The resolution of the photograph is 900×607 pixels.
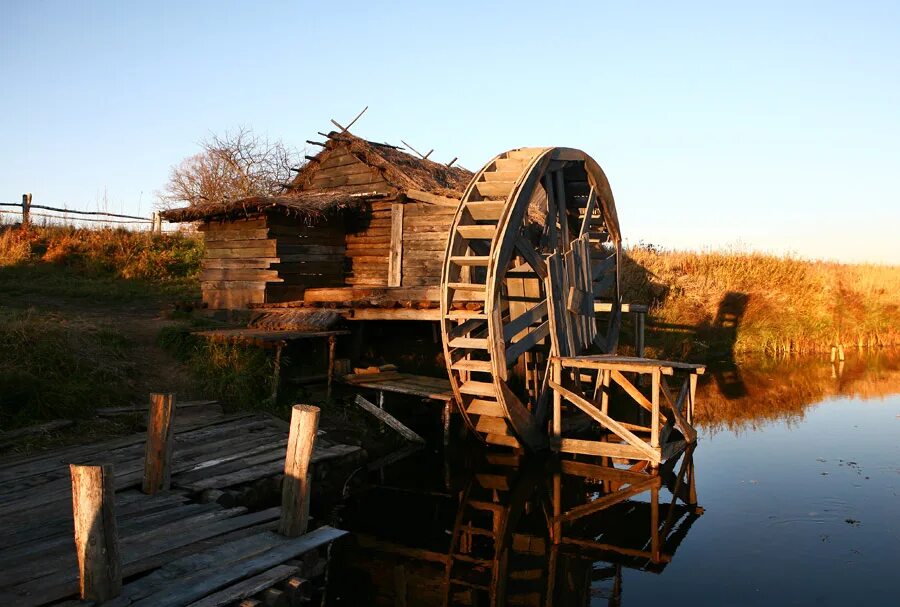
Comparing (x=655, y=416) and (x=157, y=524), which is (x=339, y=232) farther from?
(x=157, y=524)

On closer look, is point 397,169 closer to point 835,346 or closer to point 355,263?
point 355,263

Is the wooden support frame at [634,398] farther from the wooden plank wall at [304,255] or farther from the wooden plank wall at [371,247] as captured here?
the wooden plank wall at [304,255]

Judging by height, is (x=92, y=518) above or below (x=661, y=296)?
below

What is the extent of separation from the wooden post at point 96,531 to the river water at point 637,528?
7.16 feet

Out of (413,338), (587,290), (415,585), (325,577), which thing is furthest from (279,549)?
(413,338)

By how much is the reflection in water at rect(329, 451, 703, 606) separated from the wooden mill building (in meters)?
4.97

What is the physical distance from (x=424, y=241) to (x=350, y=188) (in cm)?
267

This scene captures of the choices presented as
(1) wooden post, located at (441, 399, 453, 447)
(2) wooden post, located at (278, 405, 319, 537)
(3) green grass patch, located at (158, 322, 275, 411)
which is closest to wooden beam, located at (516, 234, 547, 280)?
(1) wooden post, located at (441, 399, 453, 447)

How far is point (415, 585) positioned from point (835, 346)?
21174 mm

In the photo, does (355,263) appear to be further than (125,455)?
Yes

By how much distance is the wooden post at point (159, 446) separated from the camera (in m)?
6.59

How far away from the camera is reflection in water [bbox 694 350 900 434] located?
1428 cm

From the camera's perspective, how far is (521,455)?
10805 mm

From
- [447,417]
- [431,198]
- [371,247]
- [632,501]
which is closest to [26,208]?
[371,247]
